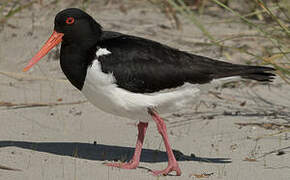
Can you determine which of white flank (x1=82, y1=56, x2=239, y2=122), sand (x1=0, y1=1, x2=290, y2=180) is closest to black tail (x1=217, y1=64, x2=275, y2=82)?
white flank (x1=82, y1=56, x2=239, y2=122)

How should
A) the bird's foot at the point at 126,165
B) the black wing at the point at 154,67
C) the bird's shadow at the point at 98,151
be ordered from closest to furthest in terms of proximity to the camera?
1. the black wing at the point at 154,67
2. the bird's foot at the point at 126,165
3. the bird's shadow at the point at 98,151

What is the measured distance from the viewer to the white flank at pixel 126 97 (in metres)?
5.60

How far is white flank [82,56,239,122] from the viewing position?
18.4 ft

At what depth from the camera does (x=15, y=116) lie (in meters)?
7.35

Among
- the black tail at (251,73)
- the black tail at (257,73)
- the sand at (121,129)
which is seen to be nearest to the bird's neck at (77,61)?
the sand at (121,129)

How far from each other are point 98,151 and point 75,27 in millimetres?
1376

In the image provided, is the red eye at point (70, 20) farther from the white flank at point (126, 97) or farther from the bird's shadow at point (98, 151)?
the bird's shadow at point (98, 151)

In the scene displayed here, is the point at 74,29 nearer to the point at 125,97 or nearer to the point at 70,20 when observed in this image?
the point at 70,20

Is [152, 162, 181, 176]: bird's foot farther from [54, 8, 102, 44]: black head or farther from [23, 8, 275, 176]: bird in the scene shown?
[54, 8, 102, 44]: black head

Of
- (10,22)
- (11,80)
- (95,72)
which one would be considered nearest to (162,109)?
(95,72)

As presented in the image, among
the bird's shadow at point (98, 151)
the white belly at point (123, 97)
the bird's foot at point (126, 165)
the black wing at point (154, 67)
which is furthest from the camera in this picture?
the bird's shadow at point (98, 151)

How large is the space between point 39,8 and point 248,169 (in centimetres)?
636

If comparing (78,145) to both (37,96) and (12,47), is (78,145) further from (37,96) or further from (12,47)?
(12,47)

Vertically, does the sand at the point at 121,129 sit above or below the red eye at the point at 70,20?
below
